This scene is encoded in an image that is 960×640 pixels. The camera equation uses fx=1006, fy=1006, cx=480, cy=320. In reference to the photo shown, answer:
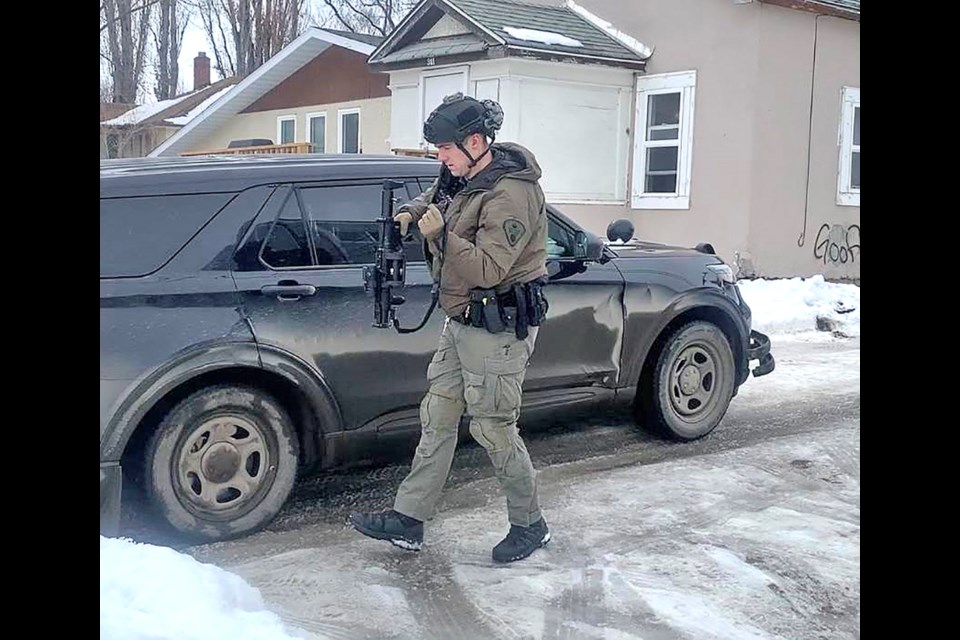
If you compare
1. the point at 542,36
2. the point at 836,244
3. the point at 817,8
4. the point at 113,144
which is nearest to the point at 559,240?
the point at 542,36

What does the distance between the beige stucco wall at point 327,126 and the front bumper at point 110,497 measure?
1388 centimetres

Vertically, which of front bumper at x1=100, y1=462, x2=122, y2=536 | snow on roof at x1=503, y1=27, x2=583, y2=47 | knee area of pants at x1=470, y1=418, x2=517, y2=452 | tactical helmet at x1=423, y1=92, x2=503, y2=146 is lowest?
front bumper at x1=100, y1=462, x2=122, y2=536

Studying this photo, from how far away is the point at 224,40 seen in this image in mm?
39781

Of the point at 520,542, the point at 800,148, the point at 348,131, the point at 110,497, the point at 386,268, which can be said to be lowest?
the point at 520,542

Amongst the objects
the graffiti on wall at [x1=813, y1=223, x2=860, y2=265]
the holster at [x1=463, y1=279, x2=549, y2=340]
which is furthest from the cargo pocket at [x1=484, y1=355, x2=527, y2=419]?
the graffiti on wall at [x1=813, y1=223, x2=860, y2=265]

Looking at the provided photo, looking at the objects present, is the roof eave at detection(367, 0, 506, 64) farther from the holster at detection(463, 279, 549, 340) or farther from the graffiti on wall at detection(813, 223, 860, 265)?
the holster at detection(463, 279, 549, 340)

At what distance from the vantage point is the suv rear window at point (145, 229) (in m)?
4.13

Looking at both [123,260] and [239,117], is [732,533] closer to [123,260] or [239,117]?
[123,260]

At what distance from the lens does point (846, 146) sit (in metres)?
13.6

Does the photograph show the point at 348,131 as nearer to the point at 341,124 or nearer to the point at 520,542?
the point at 341,124

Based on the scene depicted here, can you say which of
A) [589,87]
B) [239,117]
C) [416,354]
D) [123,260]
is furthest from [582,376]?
[239,117]

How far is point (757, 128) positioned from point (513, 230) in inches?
368

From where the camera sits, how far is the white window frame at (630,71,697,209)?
13039 mm

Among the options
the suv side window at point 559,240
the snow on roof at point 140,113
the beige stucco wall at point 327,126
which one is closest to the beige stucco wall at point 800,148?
the beige stucco wall at point 327,126
